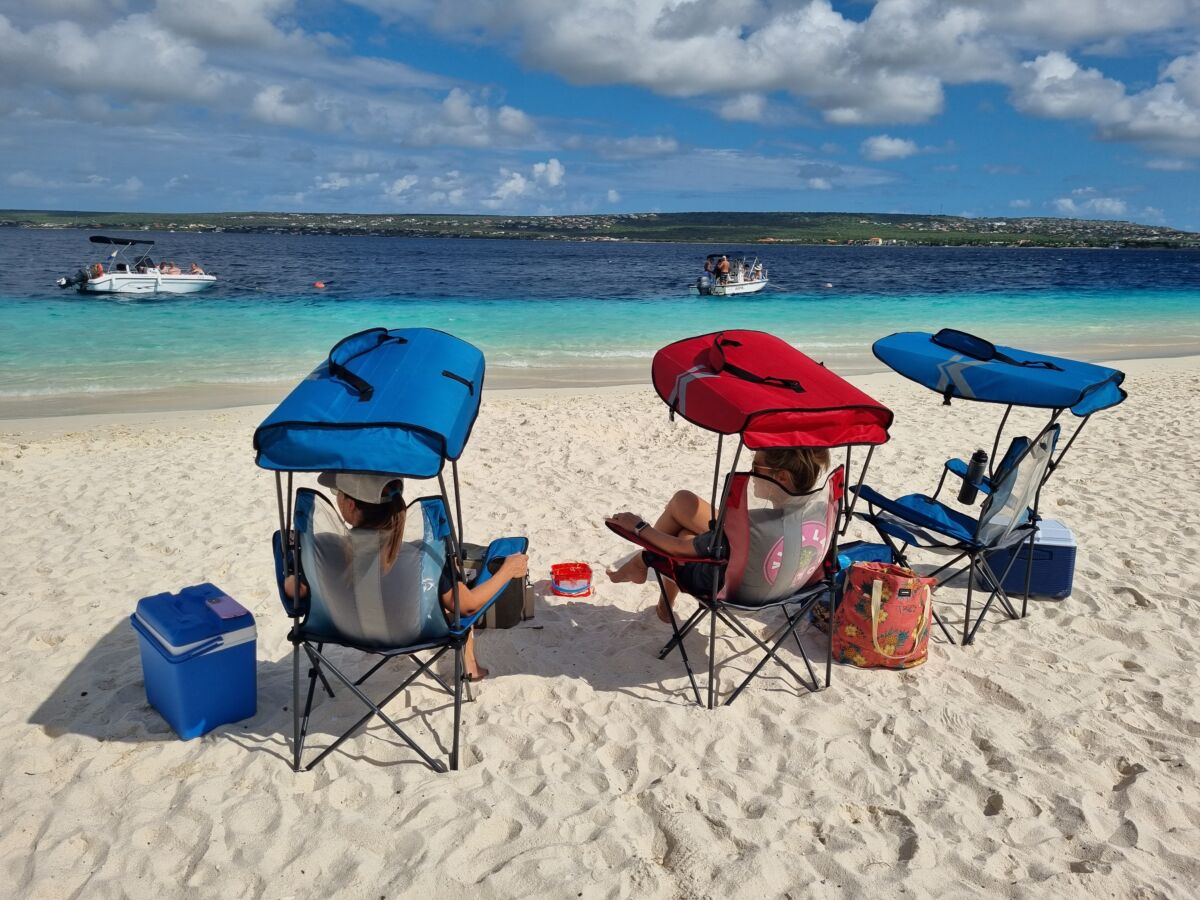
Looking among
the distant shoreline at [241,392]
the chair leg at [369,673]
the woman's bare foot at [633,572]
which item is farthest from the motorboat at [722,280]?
the chair leg at [369,673]

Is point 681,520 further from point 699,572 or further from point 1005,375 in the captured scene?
point 1005,375

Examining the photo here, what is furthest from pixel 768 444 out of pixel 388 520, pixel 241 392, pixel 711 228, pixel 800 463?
pixel 711 228

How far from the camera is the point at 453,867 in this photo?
9.61ft

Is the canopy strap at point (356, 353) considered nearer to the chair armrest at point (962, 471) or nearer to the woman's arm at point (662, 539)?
the woman's arm at point (662, 539)

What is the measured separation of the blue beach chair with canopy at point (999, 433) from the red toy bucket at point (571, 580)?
1631 millimetres

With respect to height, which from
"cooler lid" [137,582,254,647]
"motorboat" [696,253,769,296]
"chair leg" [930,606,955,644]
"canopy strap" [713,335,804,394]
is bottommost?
"motorboat" [696,253,769,296]

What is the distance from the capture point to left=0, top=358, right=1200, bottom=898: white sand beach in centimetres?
293

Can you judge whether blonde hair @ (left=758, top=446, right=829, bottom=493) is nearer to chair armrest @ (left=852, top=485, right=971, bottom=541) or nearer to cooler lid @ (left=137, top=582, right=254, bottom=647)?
chair armrest @ (left=852, top=485, right=971, bottom=541)

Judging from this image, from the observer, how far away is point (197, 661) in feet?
11.9

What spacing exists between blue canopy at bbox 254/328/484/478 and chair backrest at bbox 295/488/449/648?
26 centimetres

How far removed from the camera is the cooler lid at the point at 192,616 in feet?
12.0

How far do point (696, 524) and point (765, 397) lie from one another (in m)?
0.93

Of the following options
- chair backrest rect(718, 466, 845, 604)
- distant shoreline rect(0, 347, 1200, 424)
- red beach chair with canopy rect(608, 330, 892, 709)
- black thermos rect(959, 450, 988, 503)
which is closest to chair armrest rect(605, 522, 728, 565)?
red beach chair with canopy rect(608, 330, 892, 709)

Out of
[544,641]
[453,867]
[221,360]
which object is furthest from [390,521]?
[221,360]
